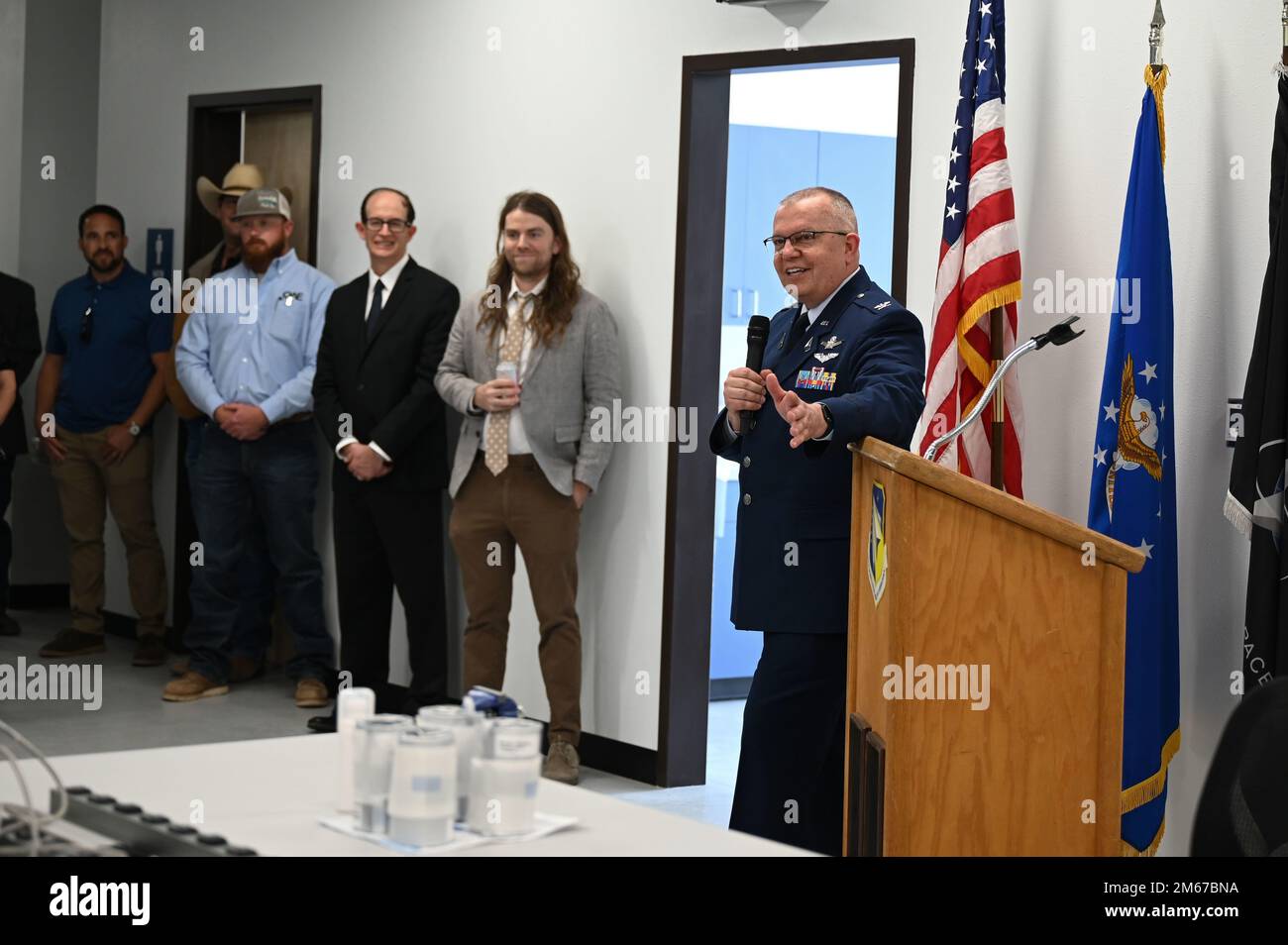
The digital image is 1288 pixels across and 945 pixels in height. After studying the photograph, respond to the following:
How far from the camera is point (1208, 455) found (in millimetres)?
3771

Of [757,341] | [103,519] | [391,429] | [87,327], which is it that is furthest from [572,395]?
[103,519]

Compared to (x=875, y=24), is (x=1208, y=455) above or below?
below

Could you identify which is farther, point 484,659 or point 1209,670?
point 484,659

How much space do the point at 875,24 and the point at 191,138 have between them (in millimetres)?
3694

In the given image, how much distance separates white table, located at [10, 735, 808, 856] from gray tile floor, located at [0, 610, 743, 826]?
2.70 meters

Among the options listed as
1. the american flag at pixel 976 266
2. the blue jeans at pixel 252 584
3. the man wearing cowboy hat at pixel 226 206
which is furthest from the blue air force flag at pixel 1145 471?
the man wearing cowboy hat at pixel 226 206

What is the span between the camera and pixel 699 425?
203 inches

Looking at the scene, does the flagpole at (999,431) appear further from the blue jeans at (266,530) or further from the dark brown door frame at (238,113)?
the dark brown door frame at (238,113)

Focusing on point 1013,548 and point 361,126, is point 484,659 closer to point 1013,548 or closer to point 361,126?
point 361,126

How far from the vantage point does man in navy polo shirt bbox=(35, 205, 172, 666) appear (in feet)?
22.4

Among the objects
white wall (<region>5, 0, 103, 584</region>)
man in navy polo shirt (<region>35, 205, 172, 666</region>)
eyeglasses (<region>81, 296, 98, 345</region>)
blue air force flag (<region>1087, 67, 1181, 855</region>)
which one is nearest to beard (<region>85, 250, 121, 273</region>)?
man in navy polo shirt (<region>35, 205, 172, 666</region>)

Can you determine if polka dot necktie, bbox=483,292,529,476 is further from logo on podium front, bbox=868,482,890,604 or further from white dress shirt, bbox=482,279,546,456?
logo on podium front, bbox=868,482,890,604
